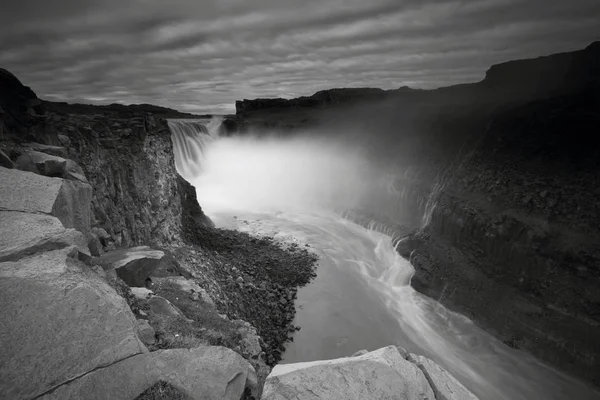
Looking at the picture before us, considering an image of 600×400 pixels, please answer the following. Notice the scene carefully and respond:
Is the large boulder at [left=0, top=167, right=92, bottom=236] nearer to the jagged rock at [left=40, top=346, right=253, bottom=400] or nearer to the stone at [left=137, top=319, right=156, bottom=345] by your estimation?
the stone at [left=137, top=319, right=156, bottom=345]

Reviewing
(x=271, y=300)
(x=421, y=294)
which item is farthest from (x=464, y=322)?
(x=271, y=300)

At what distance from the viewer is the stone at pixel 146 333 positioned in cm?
479

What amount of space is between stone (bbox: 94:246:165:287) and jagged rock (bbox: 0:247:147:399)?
122 inches

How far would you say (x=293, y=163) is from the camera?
46438mm

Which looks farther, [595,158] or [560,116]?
[560,116]

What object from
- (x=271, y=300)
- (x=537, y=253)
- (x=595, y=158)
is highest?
(x=595, y=158)

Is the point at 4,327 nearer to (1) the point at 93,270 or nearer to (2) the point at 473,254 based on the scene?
(1) the point at 93,270

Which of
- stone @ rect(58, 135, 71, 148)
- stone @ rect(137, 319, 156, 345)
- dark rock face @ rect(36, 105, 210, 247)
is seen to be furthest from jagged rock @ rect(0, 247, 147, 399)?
stone @ rect(58, 135, 71, 148)

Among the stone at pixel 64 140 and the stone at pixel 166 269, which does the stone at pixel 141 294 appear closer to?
the stone at pixel 166 269

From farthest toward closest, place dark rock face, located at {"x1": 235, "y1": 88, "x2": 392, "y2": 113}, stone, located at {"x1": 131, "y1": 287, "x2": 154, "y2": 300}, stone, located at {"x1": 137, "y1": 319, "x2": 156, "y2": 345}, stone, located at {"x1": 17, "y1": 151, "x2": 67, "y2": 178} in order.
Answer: dark rock face, located at {"x1": 235, "y1": 88, "x2": 392, "y2": 113} < stone, located at {"x1": 17, "y1": 151, "x2": 67, "y2": 178} < stone, located at {"x1": 131, "y1": 287, "x2": 154, "y2": 300} < stone, located at {"x1": 137, "y1": 319, "x2": 156, "y2": 345}

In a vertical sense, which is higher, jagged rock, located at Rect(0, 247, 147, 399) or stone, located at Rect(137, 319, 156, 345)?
jagged rock, located at Rect(0, 247, 147, 399)

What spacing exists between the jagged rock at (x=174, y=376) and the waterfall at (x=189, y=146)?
109 ft

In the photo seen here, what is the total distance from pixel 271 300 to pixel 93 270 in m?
11.3

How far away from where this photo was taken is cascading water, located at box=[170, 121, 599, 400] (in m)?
13.7
